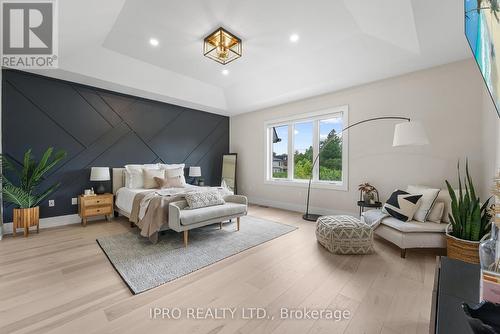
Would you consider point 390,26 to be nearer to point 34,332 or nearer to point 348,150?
point 348,150

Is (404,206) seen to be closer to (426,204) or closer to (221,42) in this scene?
(426,204)

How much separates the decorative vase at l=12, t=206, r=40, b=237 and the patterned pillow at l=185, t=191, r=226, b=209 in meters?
2.44

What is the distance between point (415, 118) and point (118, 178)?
5671 millimetres

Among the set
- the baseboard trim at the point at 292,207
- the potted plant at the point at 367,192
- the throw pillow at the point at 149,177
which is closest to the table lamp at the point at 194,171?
the throw pillow at the point at 149,177

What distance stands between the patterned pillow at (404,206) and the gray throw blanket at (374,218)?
122 mm

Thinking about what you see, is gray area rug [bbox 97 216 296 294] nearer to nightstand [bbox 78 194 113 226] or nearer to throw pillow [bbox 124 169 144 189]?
nightstand [bbox 78 194 113 226]

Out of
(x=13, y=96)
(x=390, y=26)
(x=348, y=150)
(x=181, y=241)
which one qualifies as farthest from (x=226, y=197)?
(x=13, y=96)

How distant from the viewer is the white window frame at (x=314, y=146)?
13.7 feet

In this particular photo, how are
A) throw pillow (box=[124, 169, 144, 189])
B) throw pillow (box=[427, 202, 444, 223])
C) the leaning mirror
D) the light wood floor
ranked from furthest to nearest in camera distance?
1. the leaning mirror
2. throw pillow (box=[124, 169, 144, 189])
3. throw pillow (box=[427, 202, 444, 223])
4. the light wood floor

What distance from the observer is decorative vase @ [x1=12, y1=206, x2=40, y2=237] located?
3.11 metres

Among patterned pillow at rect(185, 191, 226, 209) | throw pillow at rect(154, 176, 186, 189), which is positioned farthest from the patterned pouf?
throw pillow at rect(154, 176, 186, 189)

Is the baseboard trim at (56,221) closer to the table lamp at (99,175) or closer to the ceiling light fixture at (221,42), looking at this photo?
the table lamp at (99,175)

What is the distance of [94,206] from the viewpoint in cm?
379

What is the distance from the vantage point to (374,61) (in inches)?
129
